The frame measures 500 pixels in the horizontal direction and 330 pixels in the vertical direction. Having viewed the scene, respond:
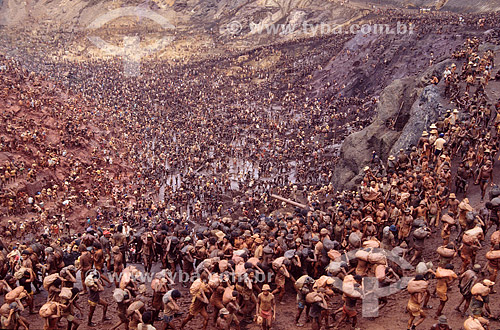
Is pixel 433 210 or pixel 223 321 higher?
pixel 433 210

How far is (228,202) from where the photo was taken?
29.0 metres

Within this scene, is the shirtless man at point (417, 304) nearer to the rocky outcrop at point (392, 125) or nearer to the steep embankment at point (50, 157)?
the rocky outcrop at point (392, 125)

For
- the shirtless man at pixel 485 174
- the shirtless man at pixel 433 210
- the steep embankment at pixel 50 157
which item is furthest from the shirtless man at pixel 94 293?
the steep embankment at pixel 50 157

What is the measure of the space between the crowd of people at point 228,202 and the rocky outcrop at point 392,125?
47.2 inches

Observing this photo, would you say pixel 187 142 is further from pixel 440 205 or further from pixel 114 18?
pixel 114 18

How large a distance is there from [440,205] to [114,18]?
85.0 metres

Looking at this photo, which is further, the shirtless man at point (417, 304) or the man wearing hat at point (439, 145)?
the man wearing hat at point (439, 145)

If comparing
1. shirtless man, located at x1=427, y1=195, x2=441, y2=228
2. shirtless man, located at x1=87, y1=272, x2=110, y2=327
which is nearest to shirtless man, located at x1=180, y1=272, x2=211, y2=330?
shirtless man, located at x1=87, y1=272, x2=110, y2=327

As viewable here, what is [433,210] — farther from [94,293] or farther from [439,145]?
[94,293]

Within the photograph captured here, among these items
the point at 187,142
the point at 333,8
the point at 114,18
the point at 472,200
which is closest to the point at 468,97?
the point at 472,200

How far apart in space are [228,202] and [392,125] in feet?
41.2

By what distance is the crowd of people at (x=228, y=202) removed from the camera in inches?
369

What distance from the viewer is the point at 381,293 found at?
9352 mm

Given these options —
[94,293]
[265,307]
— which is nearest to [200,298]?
[265,307]
